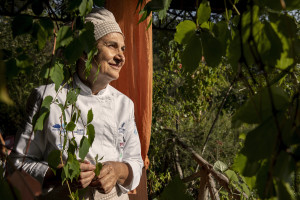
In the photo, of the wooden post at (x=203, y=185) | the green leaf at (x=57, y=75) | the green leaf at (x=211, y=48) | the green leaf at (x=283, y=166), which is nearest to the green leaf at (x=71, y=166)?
the green leaf at (x=57, y=75)

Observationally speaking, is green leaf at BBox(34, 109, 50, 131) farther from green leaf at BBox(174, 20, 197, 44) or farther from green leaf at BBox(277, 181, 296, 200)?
green leaf at BBox(277, 181, 296, 200)

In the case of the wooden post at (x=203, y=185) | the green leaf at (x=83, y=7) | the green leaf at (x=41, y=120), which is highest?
the green leaf at (x=83, y=7)

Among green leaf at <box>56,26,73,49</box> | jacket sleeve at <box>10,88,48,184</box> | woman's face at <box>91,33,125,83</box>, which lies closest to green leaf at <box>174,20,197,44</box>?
green leaf at <box>56,26,73,49</box>

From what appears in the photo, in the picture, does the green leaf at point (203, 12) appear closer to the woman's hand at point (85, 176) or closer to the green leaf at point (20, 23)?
the green leaf at point (20, 23)

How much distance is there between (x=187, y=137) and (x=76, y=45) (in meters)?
4.28

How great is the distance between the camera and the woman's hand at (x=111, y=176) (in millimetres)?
1355

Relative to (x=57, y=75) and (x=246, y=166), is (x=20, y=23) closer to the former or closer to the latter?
(x=57, y=75)

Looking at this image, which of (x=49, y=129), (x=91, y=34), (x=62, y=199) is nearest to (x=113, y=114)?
(x=49, y=129)

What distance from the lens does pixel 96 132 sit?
4.94 ft

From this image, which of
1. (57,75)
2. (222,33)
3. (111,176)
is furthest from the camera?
(111,176)

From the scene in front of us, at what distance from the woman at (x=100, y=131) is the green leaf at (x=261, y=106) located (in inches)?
39.3

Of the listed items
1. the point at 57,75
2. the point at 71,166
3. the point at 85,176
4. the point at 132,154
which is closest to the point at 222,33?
the point at 57,75

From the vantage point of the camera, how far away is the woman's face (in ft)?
5.05

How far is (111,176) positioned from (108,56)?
595 millimetres
